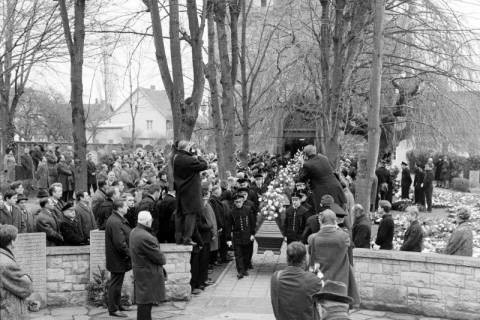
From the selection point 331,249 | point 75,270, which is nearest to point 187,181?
point 75,270

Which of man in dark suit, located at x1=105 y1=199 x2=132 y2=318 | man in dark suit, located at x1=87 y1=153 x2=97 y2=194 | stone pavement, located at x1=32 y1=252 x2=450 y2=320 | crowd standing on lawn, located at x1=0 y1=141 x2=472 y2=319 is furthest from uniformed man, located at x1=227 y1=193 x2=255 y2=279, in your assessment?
man in dark suit, located at x1=87 y1=153 x2=97 y2=194

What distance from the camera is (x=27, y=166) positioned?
22812 mm

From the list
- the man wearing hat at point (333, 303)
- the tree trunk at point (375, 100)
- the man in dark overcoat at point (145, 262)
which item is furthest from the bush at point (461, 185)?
the man wearing hat at point (333, 303)

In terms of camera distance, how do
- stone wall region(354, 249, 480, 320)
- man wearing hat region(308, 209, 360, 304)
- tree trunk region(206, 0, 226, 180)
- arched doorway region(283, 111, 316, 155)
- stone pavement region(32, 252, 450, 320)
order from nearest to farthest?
man wearing hat region(308, 209, 360, 304), stone wall region(354, 249, 480, 320), stone pavement region(32, 252, 450, 320), tree trunk region(206, 0, 226, 180), arched doorway region(283, 111, 316, 155)

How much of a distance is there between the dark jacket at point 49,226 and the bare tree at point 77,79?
3321 mm

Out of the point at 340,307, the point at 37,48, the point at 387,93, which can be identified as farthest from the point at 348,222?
the point at 387,93

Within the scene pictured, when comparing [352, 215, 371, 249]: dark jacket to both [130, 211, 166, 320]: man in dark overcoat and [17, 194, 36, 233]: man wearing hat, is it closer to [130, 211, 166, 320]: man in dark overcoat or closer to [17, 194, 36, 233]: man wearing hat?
[130, 211, 166, 320]: man in dark overcoat

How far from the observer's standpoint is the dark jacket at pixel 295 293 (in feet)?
19.9

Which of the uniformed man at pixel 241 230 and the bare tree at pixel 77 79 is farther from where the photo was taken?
the bare tree at pixel 77 79

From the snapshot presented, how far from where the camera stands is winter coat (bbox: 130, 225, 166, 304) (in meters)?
8.44

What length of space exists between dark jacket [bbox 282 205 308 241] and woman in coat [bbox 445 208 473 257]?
8.96 ft

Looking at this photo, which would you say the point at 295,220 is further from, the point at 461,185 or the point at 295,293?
the point at 461,185

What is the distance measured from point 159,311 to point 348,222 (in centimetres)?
385

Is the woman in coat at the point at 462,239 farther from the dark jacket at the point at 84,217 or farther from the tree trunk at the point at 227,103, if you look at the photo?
the tree trunk at the point at 227,103
